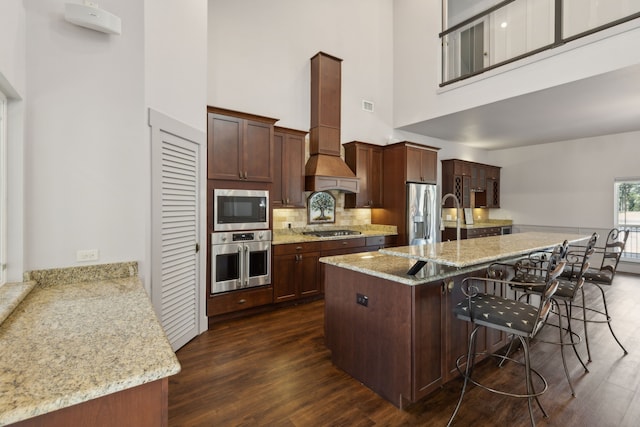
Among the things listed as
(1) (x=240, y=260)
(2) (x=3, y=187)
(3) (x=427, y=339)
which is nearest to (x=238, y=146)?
(1) (x=240, y=260)

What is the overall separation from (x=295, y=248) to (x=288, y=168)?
1.19m

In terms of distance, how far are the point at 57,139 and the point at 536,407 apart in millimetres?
3671

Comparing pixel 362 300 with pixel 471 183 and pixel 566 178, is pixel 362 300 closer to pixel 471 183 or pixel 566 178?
pixel 471 183

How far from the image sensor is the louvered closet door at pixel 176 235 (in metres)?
2.46

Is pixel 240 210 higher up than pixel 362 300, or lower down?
higher up

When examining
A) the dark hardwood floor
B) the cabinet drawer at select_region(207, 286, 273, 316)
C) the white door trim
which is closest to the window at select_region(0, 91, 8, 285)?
the white door trim

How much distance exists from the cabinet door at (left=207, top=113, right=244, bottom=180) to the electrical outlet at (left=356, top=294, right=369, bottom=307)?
2141mm

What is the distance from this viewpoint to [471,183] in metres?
7.16

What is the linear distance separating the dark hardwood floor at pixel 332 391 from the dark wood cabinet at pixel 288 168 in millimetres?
1934

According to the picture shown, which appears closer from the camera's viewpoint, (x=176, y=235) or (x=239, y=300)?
(x=176, y=235)

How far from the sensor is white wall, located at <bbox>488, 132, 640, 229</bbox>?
20.6ft

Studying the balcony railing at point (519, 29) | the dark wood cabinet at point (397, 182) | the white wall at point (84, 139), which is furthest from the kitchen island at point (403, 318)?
the balcony railing at point (519, 29)

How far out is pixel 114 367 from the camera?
97 cm

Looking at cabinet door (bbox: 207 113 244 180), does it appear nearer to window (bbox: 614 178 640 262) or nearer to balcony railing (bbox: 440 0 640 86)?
balcony railing (bbox: 440 0 640 86)
